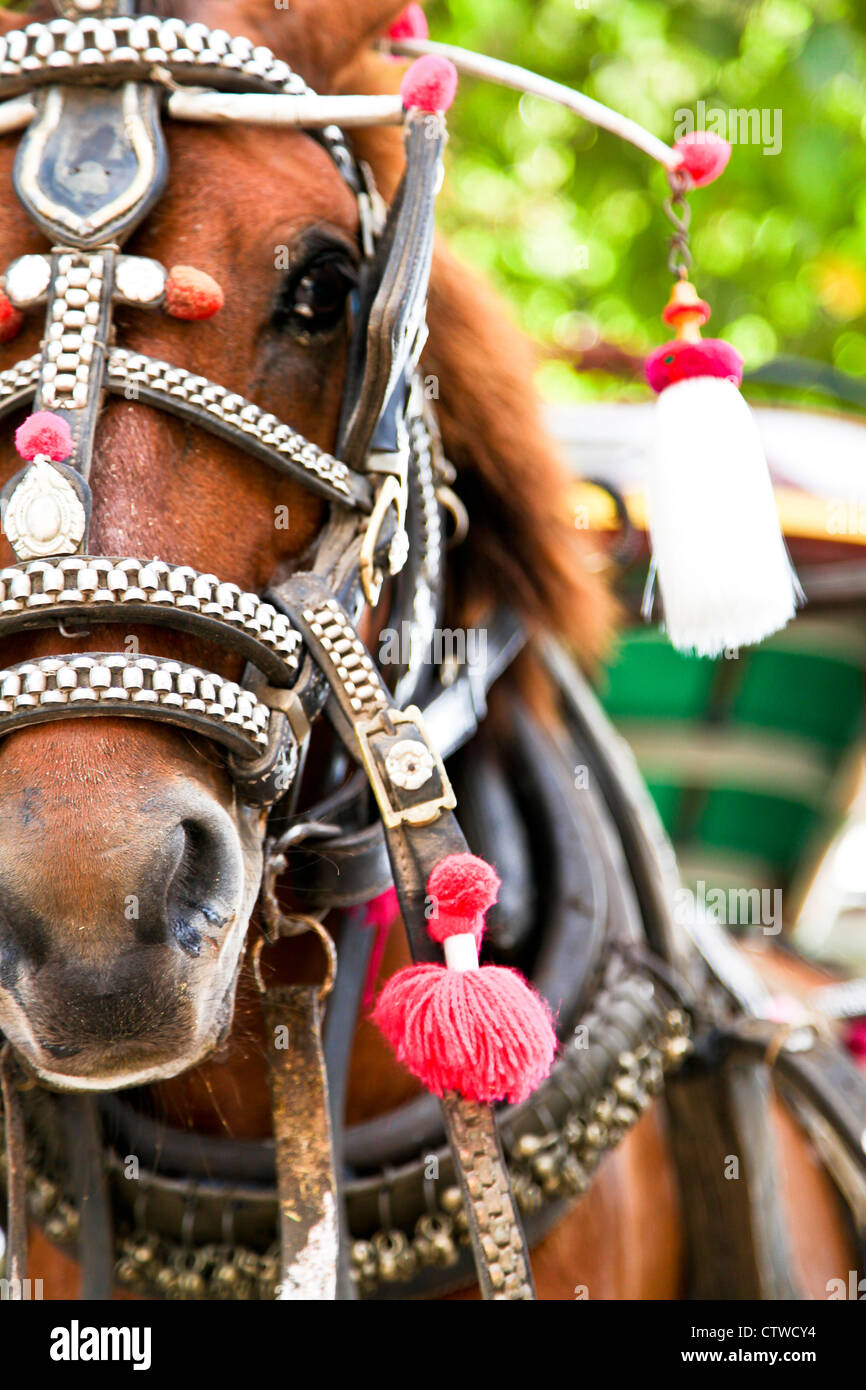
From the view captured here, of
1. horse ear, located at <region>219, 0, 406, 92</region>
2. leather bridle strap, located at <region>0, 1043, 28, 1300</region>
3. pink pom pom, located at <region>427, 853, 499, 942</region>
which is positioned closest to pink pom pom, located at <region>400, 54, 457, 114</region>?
horse ear, located at <region>219, 0, 406, 92</region>

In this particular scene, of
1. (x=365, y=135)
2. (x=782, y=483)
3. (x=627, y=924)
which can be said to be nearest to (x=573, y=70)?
(x=782, y=483)

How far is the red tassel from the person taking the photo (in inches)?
44.4

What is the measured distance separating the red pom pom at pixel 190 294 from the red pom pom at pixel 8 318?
0.14 metres

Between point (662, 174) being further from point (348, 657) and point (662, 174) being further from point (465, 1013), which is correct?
point (465, 1013)

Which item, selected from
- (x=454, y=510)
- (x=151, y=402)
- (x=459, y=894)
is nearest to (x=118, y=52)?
(x=151, y=402)

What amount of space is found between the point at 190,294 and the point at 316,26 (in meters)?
0.52

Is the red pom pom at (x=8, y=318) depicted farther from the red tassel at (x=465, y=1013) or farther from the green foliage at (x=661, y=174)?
the green foliage at (x=661, y=174)

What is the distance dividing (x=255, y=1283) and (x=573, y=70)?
4971 mm

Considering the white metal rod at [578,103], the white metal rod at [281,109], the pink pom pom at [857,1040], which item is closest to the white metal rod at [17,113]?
the white metal rod at [281,109]

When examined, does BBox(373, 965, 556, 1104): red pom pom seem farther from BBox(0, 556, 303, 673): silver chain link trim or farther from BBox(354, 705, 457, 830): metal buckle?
BBox(0, 556, 303, 673): silver chain link trim

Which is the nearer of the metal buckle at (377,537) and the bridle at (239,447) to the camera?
the bridle at (239,447)

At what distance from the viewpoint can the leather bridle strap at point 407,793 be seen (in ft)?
3.86

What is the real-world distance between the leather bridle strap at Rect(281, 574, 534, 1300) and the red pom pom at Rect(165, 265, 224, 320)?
0.27 metres
